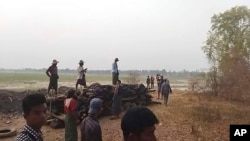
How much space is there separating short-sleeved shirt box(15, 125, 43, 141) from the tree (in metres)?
26.7

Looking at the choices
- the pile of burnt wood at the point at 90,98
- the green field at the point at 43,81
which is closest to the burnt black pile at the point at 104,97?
the pile of burnt wood at the point at 90,98

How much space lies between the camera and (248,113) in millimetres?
19797

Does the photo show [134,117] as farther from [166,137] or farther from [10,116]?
[10,116]

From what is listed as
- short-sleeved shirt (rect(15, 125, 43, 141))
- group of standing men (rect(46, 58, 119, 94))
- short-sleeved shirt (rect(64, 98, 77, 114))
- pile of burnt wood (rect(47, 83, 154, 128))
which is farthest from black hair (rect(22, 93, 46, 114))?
group of standing men (rect(46, 58, 119, 94))

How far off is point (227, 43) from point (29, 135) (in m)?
33.2

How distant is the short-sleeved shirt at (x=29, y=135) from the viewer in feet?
12.4

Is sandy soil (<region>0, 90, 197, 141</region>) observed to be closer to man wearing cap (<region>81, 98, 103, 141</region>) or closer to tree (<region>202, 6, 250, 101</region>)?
man wearing cap (<region>81, 98, 103, 141</region>)

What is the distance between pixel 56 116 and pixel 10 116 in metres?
4.33

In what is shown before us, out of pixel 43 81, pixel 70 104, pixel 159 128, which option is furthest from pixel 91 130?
pixel 43 81

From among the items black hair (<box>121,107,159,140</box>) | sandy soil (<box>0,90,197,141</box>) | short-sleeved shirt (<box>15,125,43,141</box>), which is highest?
black hair (<box>121,107,159,140</box>)

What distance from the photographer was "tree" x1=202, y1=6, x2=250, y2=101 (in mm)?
30578

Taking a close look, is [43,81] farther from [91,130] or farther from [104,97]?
[91,130]

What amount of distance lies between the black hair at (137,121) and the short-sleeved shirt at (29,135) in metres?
1.49

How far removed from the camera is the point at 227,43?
1371 inches
